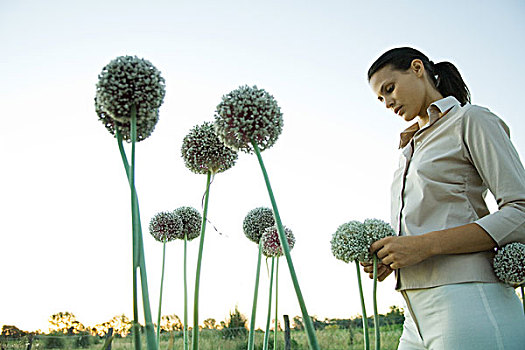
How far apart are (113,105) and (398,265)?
946 mm

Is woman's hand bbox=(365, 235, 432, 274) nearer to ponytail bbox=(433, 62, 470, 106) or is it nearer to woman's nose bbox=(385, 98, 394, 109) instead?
woman's nose bbox=(385, 98, 394, 109)

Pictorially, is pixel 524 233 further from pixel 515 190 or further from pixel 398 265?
pixel 398 265

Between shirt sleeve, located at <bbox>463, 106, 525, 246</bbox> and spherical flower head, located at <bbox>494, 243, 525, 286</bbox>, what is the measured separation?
0.10 ft

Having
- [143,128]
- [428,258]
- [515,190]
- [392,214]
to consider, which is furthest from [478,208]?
[143,128]

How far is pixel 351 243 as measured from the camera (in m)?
1.22

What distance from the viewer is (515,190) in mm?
1273

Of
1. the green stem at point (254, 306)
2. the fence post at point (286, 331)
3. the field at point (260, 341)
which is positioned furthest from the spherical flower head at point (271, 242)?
the fence post at point (286, 331)

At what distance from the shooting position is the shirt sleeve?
1.25 metres

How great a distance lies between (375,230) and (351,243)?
9cm

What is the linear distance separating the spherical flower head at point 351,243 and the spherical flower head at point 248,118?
1.27 feet

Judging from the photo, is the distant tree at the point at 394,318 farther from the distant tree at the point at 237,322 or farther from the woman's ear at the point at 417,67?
the woman's ear at the point at 417,67

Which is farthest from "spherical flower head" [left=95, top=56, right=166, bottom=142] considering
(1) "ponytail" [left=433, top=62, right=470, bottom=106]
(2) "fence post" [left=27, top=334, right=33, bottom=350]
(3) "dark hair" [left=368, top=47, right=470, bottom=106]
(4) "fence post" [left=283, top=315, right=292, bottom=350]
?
(4) "fence post" [left=283, top=315, right=292, bottom=350]

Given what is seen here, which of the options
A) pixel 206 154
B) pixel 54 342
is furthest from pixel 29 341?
pixel 206 154

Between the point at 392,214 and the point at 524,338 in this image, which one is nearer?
the point at 524,338
